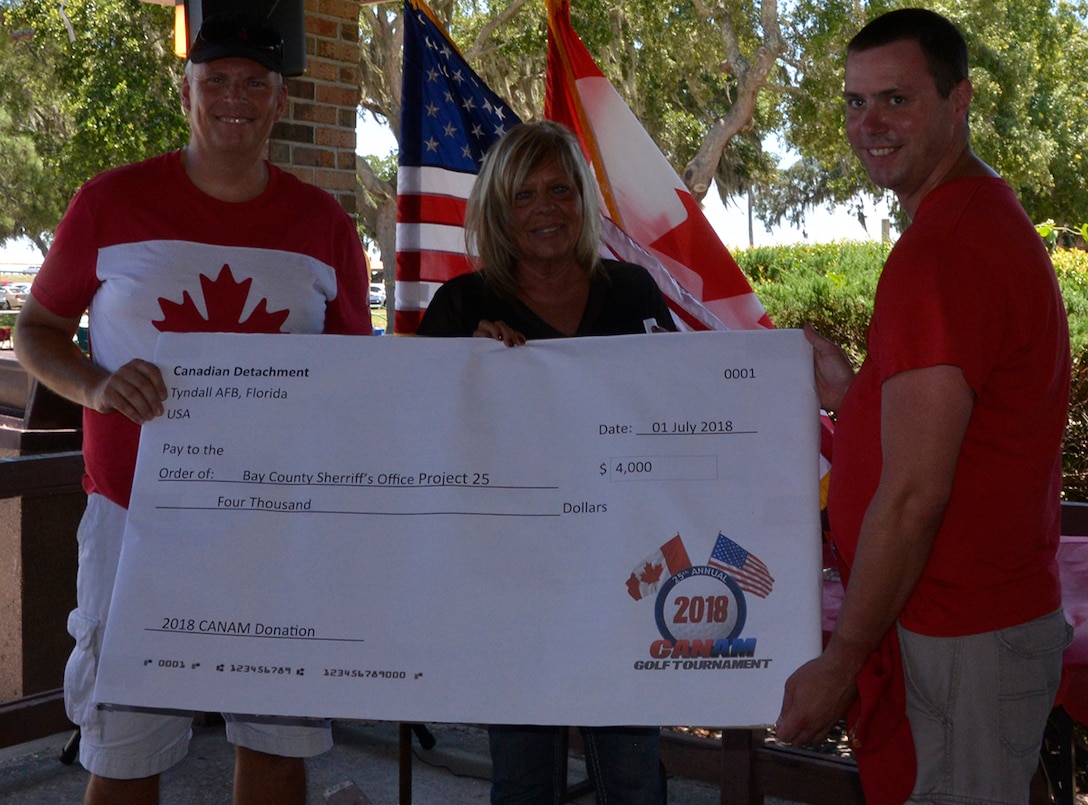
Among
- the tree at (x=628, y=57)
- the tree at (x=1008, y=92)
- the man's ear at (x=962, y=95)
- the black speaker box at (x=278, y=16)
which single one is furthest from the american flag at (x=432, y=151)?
the tree at (x=1008, y=92)

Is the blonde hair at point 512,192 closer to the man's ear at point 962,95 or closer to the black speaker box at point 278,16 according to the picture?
the man's ear at point 962,95

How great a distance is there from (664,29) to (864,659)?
20.0 meters

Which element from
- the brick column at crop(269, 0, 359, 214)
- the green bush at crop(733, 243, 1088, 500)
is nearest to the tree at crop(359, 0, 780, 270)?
the green bush at crop(733, 243, 1088, 500)

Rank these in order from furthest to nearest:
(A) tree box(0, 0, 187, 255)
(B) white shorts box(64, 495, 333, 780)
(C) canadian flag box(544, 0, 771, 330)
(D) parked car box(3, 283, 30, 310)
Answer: (D) parked car box(3, 283, 30, 310)
(A) tree box(0, 0, 187, 255)
(C) canadian flag box(544, 0, 771, 330)
(B) white shorts box(64, 495, 333, 780)

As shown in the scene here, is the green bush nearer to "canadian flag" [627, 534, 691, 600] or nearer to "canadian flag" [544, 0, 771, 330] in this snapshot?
"canadian flag" [544, 0, 771, 330]

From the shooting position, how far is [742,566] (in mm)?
2129

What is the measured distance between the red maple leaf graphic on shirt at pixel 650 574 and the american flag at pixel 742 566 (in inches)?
3.7

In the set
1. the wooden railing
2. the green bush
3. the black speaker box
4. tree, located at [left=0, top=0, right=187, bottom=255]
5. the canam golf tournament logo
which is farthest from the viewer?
tree, located at [left=0, top=0, right=187, bottom=255]

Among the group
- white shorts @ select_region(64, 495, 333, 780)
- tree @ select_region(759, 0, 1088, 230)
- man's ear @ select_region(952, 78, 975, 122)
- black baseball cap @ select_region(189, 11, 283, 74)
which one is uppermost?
tree @ select_region(759, 0, 1088, 230)

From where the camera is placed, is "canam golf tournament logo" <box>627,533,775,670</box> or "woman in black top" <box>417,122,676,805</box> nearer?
"canam golf tournament logo" <box>627,533,775,670</box>

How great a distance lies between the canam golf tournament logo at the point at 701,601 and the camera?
6.89 feet

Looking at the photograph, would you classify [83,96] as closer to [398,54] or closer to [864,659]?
[398,54]

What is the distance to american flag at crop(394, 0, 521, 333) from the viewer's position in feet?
12.7

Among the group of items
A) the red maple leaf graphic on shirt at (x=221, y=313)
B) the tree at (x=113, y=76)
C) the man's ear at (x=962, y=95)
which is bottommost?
the red maple leaf graphic on shirt at (x=221, y=313)
